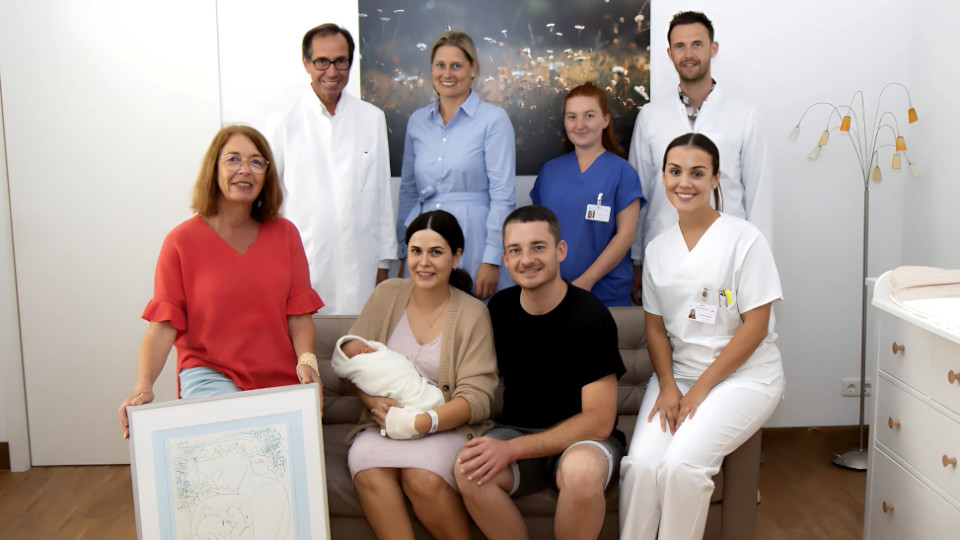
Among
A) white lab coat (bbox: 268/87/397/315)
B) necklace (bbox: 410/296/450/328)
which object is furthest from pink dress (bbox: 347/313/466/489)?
white lab coat (bbox: 268/87/397/315)

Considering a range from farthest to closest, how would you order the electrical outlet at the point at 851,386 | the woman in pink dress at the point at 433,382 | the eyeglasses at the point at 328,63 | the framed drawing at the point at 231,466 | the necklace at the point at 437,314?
1. the electrical outlet at the point at 851,386
2. the eyeglasses at the point at 328,63
3. the necklace at the point at 437,314
4. the woman in pink dress at the point at 433,382
5. the framed drawing at the point at 231,466

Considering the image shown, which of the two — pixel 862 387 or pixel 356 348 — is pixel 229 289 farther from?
pixel 862 387

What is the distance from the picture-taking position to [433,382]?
2.51 m

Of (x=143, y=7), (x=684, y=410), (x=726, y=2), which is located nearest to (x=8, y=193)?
(x=143, y=7)

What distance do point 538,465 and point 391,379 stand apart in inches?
21.0

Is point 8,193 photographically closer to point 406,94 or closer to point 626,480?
point 406,94

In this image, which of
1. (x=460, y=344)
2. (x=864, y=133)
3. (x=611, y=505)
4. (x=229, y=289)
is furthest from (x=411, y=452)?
(x=864, y=133)

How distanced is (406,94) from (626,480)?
7.17ft

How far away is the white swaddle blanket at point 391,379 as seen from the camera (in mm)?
2389

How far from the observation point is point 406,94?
369 centimetres

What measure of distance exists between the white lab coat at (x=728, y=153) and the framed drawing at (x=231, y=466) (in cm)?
186

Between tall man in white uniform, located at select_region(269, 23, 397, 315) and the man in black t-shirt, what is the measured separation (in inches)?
38.0

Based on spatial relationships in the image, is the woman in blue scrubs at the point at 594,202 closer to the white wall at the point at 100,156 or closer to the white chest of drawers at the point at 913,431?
the white chest of drawers at the point at 913,431

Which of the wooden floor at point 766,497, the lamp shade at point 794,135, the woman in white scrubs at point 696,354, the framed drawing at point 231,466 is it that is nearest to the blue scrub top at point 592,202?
the woman in white scrubs at point 696,354
